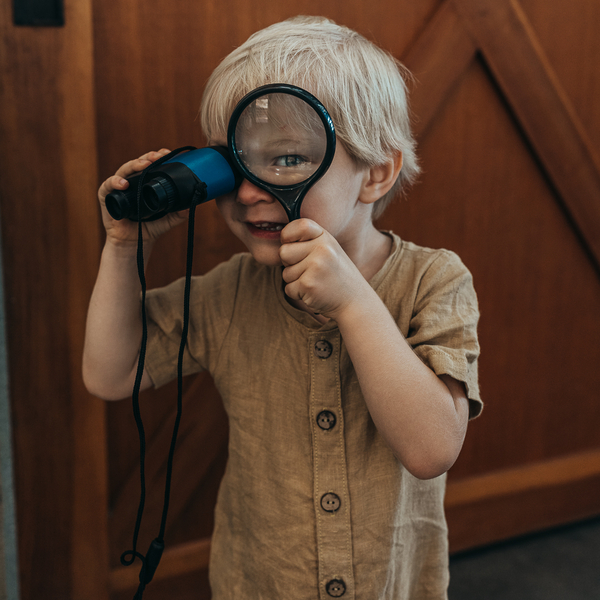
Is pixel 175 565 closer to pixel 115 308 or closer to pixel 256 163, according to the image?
pixel 115 308

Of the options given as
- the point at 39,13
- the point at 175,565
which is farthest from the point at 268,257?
the point at 175,565

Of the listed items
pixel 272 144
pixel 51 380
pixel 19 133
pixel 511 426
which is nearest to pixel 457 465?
pixel 511 426

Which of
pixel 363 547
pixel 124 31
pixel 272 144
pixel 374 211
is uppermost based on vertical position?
pixel 124 31

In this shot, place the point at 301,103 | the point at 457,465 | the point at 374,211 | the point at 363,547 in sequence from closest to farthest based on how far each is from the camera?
the point at 301,103
the point at 363,547
the point at 374,211
the point at 457,465

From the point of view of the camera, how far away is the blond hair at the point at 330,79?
659 mm

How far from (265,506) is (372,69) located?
596mm

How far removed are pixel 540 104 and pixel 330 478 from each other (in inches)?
41.1

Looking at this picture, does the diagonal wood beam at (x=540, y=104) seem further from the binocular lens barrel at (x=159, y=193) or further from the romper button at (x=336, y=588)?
the romper button at (x=336, y=588)

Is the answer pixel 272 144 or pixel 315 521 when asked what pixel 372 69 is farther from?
pixel 315 521

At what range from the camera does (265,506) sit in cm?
79

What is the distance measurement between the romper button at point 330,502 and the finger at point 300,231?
341mm

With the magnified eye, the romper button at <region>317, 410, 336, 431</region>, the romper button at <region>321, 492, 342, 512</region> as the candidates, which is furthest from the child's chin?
the romper button at <region>321, 492, 342, 512</region>

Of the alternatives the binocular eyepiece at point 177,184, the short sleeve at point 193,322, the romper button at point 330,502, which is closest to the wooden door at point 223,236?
the short sleeve at point 193,322

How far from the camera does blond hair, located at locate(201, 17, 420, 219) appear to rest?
2.16 feet
